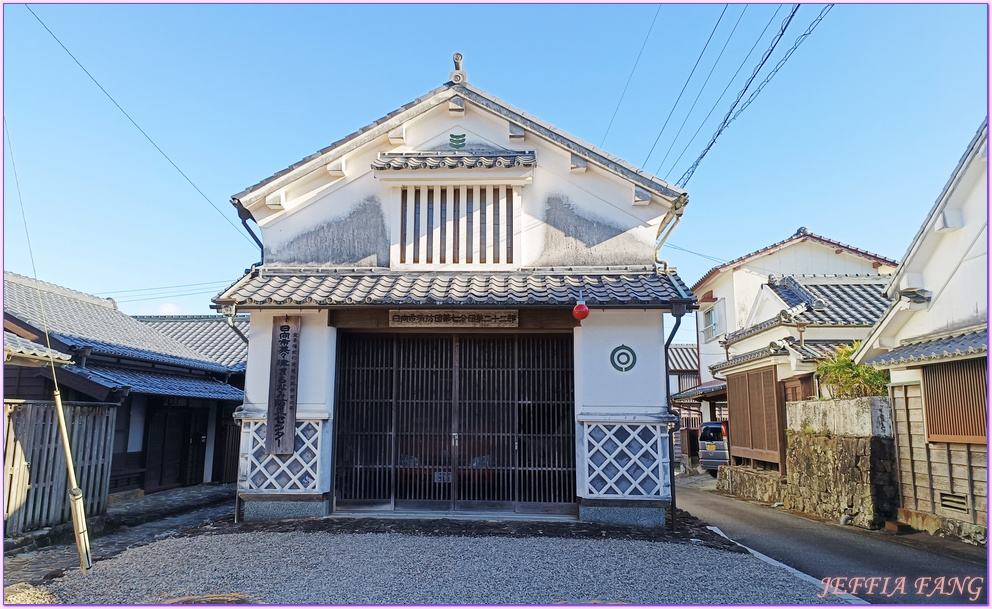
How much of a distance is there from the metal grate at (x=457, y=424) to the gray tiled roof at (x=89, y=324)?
24.8 feet

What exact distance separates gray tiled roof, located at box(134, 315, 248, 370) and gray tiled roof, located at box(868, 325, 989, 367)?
1800 cm

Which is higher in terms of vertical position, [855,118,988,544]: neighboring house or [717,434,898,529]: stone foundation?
[855,118,988,544]: neighboring house

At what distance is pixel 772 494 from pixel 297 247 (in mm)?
12501

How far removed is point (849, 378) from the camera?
1213 centimetres

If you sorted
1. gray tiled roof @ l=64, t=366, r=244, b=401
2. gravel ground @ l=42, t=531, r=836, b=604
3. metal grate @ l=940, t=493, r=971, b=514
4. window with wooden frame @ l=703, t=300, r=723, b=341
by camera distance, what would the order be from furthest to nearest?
window with wooden frame @ l=703, t=300, r=723, b=341
gray tiled roof @ l=64, t=366, r=244, b=401
metal grate @ l=940, t=493, r=971, b=514
gravel ground @ l=42, t=531, r=836, b=604

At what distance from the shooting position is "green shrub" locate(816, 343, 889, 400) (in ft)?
38.5

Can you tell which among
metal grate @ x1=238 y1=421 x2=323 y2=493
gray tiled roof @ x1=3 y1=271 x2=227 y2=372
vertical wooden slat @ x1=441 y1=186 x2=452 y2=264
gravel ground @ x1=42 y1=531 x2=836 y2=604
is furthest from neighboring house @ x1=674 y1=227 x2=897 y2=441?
gray tiled roof @ x1=3 y1=271 x2=227 y2=372

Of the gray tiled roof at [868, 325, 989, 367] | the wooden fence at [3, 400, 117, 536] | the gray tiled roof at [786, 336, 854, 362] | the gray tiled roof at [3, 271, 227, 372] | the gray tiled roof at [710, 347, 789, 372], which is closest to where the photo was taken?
the gray tiled roof at [868, 325, 989, 367]

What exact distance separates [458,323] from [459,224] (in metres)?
2.05

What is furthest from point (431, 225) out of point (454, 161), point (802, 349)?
point (802, 349)

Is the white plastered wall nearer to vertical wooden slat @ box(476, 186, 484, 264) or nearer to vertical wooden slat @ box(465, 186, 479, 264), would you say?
vertical wooden slat @ box(465, 186, 479, 264)

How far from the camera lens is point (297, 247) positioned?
11172 mm

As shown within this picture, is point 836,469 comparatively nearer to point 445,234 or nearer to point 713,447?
point 445,234

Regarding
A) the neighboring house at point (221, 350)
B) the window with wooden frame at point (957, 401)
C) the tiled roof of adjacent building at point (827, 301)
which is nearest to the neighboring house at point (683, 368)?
the tiled roof of adjacent building at point (827, 301)
